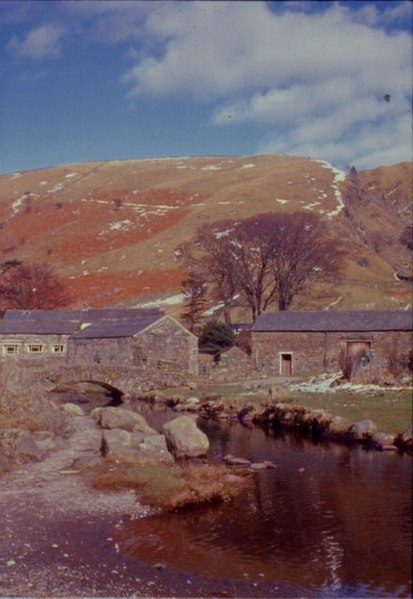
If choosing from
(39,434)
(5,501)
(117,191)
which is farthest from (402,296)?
(117,191)

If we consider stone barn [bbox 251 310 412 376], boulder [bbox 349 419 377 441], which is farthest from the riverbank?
stone barn [bbox 251 310 412 376]

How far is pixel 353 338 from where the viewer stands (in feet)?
123

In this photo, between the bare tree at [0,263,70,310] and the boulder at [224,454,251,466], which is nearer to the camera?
the boulder at [224,454,251,466]

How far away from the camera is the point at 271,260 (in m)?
53.4

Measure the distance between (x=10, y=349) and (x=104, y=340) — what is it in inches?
355

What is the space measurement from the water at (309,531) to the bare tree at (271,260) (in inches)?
1435

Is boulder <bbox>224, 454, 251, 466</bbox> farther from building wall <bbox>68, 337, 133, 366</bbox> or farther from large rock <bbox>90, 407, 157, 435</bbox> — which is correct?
building wall <bbox>68, 337, 133, 366</bbox>

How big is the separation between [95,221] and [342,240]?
111 ft

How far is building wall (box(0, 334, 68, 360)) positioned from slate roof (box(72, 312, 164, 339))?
2519 mm

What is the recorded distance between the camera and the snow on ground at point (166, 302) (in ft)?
200

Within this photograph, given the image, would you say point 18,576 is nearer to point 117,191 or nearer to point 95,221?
point 95,221

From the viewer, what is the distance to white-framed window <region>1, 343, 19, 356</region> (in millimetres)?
48750

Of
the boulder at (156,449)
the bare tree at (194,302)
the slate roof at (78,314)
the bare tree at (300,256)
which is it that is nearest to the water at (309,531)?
the boulder at (156,449)

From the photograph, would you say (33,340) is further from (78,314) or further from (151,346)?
(151,346)
